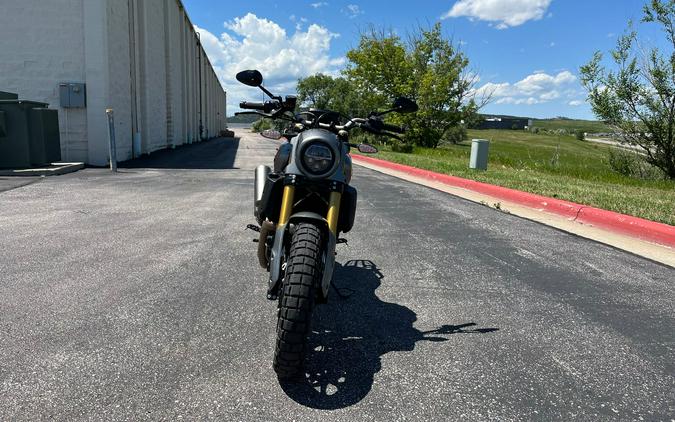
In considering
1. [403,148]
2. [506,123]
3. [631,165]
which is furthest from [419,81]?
[506,123]

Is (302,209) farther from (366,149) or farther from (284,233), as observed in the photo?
(366,149)

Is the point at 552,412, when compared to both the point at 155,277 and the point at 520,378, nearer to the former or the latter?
the point at 520,378

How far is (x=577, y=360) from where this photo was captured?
2695 millimetres

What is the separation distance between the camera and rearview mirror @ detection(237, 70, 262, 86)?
320cm

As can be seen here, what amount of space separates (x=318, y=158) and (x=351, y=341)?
1176mm

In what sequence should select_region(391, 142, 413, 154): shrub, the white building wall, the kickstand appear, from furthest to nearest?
select_region(391, 142, 413, 154): shrub → the white building wall → the kickstand

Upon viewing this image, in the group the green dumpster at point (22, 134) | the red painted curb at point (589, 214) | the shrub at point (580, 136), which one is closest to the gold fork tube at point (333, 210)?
the red painted curb at point (589, 214)

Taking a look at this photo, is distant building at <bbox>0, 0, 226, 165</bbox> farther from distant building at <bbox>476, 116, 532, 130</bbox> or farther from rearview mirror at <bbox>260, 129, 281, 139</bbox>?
distant building at <bbox>476, 116, 532, 130</bbox>

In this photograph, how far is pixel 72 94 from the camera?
1365cm

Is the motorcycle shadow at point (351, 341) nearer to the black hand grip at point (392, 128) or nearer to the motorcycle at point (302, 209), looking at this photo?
the motorcycle at point (302, 209)

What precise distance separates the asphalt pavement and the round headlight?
1083 mm

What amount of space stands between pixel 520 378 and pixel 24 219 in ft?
21.1

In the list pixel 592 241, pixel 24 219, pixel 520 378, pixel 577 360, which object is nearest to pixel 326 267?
pixel 520 378

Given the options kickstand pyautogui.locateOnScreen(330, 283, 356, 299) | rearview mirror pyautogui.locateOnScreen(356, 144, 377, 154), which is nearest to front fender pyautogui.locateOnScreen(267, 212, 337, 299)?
kickstand pyautogui.locateOnScreen(330, 283, 356, 299)
